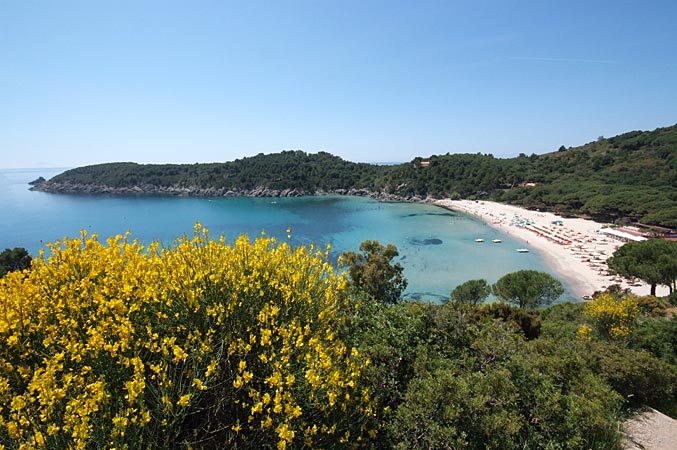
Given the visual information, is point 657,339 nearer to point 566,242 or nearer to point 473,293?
point 473,293

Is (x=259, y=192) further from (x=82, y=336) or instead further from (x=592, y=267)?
(x=82, y=336)

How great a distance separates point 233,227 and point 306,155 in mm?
94602

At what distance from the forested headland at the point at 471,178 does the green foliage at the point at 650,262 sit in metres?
30.7

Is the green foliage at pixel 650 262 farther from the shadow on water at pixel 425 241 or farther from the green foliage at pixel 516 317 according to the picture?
the shadow on water at pixel 425 241

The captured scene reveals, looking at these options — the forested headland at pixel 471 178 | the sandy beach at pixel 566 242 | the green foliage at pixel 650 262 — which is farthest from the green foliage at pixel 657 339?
the forested headland at pixel 471 178

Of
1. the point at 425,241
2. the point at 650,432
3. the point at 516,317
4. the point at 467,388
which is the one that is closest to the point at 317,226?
the point at 425,241

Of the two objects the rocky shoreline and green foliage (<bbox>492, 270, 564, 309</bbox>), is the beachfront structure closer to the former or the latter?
green foliage (<bbox>492, 270, 564, 309</bbox>)

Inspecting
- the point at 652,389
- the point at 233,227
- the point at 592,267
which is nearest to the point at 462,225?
the point at 592,267

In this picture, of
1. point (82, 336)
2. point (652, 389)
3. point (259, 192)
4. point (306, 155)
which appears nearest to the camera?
point (82, 336)

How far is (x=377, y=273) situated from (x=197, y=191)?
111297 mm

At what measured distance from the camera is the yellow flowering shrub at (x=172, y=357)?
2.78 meters

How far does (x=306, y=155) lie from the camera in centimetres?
15650

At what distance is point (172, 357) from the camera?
3.58 m

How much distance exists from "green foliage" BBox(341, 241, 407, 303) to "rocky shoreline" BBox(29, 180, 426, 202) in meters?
73.6
